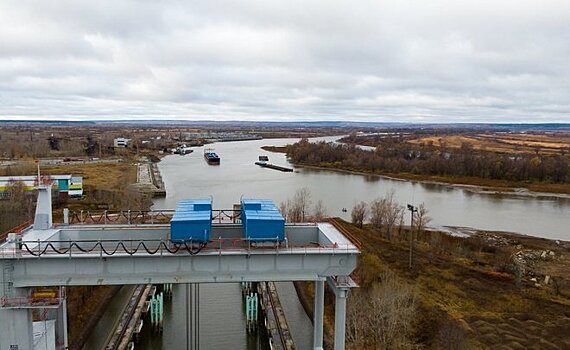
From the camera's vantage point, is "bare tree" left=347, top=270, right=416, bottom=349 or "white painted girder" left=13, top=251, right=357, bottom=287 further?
"bare tree" left=347, top=270, right=416, bottom=349

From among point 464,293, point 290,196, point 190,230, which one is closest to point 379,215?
point 464,293

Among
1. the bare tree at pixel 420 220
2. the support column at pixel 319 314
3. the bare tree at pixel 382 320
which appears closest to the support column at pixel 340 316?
the support column at pixel 319 314

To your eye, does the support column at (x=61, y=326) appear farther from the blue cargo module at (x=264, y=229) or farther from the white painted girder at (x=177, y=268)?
the blue cargo module at (x=264, y=229)

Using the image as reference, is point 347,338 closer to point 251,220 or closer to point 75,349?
point 251,220

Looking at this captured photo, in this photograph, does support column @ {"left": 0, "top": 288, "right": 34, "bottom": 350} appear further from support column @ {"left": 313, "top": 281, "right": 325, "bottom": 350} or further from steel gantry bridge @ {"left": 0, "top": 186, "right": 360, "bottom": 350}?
support column @ {"left": 313, "top": 281, "right": 325, "bottom": 350}

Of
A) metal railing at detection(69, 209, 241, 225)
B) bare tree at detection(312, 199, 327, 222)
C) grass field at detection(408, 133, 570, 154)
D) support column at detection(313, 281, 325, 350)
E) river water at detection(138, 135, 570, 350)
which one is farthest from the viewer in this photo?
grass field at detection(408, 133, 570, 154)

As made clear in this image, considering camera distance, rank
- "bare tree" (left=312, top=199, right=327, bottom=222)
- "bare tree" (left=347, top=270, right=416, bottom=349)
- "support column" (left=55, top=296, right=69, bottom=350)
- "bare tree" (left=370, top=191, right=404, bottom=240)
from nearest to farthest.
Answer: "support column" (left=55, top=296, right=69, bottom=350), "bare tree" (left=347, top=270, right=416, bottom=349), "bare tree" (left=312, top=199, right=327, bottom=222), "bare tree" (left=370, top=191, right=404, bottom=240)

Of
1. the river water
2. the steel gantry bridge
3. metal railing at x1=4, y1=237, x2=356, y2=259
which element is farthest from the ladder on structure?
the river water
